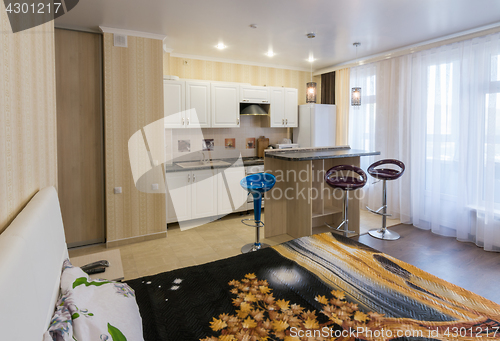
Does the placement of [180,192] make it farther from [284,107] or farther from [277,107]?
[284,107]

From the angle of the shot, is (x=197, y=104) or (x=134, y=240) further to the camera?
(x=197, y=104)

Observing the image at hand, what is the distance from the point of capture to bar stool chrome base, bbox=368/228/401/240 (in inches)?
157

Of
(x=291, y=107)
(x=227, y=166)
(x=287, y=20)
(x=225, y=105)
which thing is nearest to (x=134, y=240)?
(x=227, y=166)

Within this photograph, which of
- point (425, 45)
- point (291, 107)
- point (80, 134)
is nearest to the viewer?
point (80, 134)

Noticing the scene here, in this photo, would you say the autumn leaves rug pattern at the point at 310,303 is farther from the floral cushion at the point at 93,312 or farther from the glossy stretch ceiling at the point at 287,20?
the glossy stretch ceiling at the point at 287,20

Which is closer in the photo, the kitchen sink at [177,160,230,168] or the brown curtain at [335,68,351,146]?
the kitchen sink at [177,160,230,168]

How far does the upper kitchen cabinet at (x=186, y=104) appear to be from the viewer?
4.38 metres

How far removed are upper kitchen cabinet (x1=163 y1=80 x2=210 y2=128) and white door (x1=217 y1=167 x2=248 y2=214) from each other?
2.79 ft

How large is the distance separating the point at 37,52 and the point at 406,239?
14.0 feet

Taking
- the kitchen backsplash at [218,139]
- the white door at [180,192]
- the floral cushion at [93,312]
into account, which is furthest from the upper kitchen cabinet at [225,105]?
the floral cushion at [93,312]

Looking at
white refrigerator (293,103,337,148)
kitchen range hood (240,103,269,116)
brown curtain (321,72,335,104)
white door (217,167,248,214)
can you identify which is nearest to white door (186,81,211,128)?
kitchen range hood (240,103,269,116)

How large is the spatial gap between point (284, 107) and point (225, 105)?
4.04 ft

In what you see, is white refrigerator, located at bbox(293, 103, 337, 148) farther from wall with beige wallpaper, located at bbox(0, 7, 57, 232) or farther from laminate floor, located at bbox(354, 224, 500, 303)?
wall with beige wallpaper, located at bbox(0, 7, 57, 232)

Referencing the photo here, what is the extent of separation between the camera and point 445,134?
405 centimetres
